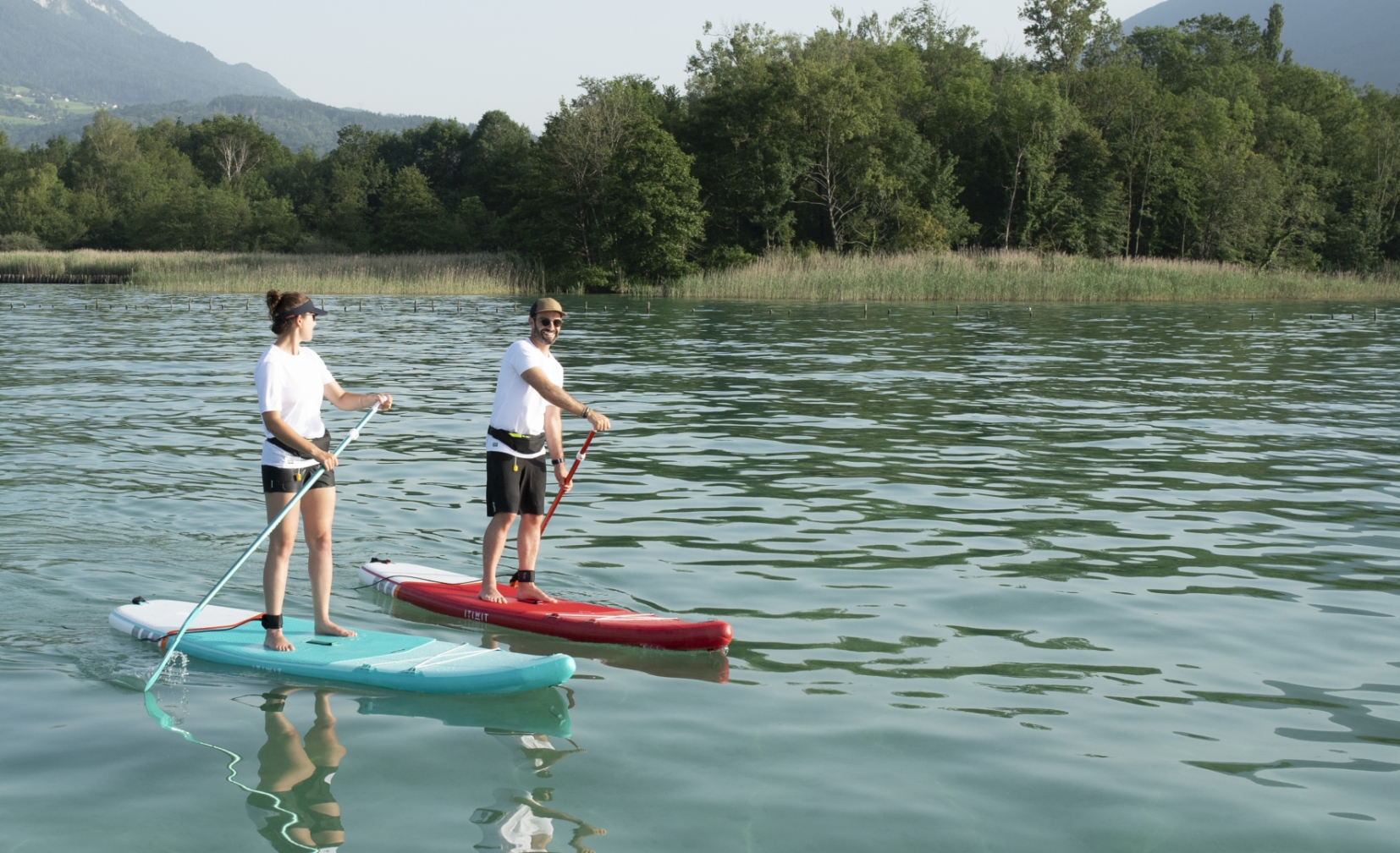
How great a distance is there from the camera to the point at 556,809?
15.1 feet

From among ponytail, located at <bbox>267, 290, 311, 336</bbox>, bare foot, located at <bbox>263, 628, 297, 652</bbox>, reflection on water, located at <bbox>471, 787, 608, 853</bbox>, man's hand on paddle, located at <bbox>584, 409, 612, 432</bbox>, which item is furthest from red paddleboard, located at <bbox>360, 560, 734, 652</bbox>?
ponytail, located at <bbox>267, 290, 311, 336</bbox>

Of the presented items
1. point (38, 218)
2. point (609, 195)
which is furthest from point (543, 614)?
point (38, 218)

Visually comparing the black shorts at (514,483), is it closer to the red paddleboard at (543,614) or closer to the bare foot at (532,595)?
the bare foot at (532,595)

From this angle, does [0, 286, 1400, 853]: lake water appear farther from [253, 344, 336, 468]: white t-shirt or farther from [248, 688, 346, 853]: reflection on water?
[253, 344, 336, 468]: white t-shirt

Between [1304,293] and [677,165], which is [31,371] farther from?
[1304,293]

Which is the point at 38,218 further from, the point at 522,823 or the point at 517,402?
the point at 522,823

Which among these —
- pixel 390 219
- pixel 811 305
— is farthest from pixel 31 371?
pixel 390 219

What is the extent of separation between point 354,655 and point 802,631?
255 centimetres

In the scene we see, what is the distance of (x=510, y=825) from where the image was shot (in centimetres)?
447

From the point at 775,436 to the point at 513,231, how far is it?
197 feet

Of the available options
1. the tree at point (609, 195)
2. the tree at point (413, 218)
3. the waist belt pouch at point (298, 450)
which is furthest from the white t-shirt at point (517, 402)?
the tree at point (413, 218)

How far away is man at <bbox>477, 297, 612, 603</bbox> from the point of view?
7.22 m

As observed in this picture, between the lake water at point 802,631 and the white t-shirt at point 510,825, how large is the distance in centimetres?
2

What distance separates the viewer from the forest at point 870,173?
2393 inches
